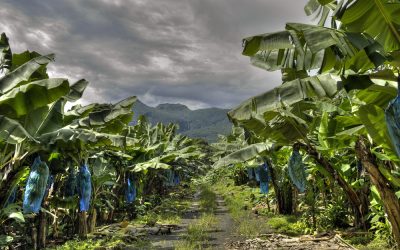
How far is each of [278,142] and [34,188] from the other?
202 inches

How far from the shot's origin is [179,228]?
586 inches

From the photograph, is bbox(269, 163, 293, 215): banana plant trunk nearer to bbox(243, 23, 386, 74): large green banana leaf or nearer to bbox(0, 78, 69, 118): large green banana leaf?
bbox(243, 23, 386, 74): large green banana leaf

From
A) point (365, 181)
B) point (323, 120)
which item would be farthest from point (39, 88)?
point (365, 181)

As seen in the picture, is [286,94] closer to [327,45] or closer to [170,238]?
[327,45]

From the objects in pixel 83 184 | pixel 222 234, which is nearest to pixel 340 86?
pixel 83 184

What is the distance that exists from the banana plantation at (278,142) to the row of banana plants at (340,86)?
2cm

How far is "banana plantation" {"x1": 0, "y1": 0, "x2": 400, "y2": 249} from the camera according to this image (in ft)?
14.8

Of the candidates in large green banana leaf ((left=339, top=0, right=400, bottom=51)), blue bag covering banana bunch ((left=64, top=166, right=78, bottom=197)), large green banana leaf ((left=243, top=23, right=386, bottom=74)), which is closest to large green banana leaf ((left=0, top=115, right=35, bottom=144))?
blue bag covering banana bunch ((left=64, top=166, right=78, bottom=197))

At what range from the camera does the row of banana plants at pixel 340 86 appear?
4109 millimetres

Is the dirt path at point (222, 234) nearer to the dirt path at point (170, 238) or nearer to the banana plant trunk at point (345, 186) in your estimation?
the dirt path at point (170, 238)

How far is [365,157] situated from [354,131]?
0.91m

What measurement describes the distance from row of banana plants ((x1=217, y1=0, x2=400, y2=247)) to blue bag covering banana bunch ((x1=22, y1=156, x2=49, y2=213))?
381 centimetres

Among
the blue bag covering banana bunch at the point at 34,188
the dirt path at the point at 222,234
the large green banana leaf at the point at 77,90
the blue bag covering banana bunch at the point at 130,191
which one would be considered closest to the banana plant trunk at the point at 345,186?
the dirt path at the point at 222,234

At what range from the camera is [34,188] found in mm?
6938
